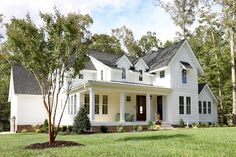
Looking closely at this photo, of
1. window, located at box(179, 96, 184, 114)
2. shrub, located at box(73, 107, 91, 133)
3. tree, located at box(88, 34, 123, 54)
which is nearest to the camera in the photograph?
shrub, located at box(73, 107, 91, 133)

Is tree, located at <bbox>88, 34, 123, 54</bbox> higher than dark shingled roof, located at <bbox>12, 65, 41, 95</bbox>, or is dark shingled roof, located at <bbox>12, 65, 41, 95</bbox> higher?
tree, located at <bbox>88, 34, 123, 54</bbox>

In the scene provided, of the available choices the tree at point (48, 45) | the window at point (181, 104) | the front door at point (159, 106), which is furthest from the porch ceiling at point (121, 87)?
the tree at point (48, 45)

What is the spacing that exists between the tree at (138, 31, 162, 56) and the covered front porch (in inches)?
902

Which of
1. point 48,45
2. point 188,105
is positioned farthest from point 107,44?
point 48,45

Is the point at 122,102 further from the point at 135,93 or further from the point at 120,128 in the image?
the point at 135,93

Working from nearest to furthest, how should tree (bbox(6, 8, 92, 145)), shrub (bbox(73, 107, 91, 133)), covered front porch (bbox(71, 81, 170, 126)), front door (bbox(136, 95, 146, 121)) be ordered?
1. tree (bbox(6, 8, 92, 145))
2. shrub (bbox(73, 107, 91, 133))
3. covered front porch (bbox(71, 81, 170, 126))
4. front door (bbox(136, 95, 146, 121))

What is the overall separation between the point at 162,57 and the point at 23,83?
554 inches

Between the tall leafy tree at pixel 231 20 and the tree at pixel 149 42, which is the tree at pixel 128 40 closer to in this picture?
the tree at pixel 149 42

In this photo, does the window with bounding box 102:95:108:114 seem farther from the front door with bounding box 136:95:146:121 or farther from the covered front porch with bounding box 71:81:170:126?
the front door with bounding box 136:95:146:121

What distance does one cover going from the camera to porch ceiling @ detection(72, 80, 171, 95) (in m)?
22.4

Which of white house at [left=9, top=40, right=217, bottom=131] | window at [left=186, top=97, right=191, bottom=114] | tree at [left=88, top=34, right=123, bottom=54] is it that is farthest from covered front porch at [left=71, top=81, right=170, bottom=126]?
tree at [left=88, top=34, right=123, bottom=54]

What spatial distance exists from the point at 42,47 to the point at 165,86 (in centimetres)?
1798

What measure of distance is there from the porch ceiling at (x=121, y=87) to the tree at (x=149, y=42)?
24.6 metres

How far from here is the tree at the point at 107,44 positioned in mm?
47094
